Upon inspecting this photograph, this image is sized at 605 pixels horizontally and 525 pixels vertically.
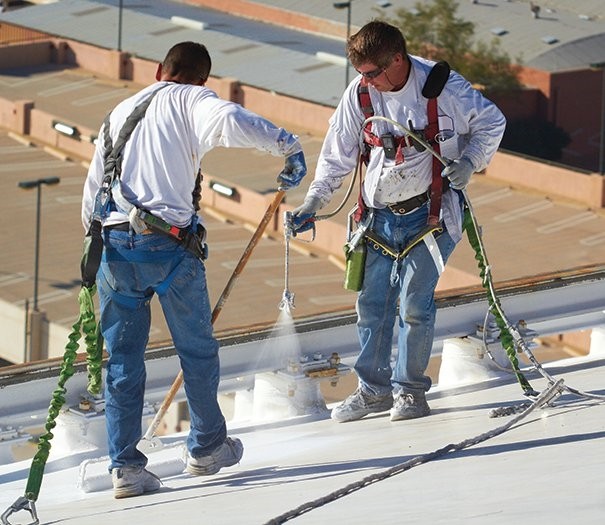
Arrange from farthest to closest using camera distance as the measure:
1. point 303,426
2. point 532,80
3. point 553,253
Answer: point 532,80, point 553,253, point 303,426

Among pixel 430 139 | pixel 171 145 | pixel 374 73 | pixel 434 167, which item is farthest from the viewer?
pixel 434 167

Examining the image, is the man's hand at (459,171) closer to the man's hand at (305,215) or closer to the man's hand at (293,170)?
the man's hand at (305,215)

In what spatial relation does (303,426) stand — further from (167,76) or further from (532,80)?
(532,80)

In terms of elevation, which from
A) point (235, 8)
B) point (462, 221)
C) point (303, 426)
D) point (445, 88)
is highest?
point (445, 88)

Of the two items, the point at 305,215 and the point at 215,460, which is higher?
the point at 305,215

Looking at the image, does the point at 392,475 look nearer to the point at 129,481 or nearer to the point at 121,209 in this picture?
the point at 129,481

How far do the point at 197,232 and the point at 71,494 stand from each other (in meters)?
1.19

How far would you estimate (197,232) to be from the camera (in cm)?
727

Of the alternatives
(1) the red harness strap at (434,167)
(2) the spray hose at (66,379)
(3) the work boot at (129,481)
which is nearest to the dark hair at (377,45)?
(1) the red harness strap at (434,167)

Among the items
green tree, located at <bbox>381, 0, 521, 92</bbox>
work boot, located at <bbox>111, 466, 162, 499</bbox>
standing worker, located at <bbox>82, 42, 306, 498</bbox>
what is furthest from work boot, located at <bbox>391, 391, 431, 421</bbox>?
green tree, located at <bbox>381, 0, 521, 92</bbox>

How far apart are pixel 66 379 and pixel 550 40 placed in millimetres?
48972

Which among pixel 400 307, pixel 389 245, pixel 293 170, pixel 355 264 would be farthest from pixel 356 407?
pixel 293 170

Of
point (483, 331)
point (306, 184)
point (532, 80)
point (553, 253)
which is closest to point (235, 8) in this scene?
point (532, 80)

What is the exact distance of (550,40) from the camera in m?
55.0
